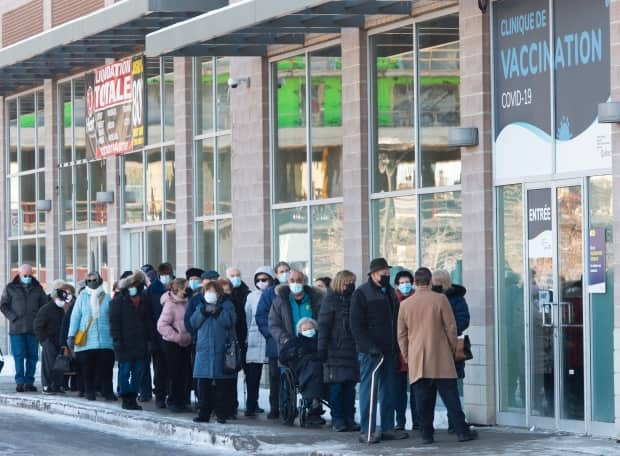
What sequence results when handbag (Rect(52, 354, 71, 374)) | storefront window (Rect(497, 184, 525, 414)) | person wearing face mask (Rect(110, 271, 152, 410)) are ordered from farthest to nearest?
handbag (Rect(52, 354, 71, 374)), person wearing face mask (Rect(110, 271, 152, 410)), storefront window (Rect(497, 184, 525, 414))

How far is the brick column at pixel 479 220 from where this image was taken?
17.5 m

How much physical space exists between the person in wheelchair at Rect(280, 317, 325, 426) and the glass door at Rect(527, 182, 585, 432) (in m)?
2.30

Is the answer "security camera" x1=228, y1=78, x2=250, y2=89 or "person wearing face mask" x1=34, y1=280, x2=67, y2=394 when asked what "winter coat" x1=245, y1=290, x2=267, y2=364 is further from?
"security camera" x1=228, y1=78, x2=250, y2=89

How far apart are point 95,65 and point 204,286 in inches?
467

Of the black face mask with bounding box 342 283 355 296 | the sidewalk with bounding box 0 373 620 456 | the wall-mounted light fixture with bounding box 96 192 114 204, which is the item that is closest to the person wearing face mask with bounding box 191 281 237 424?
the sidewalk with bounding box 0 373 620 456

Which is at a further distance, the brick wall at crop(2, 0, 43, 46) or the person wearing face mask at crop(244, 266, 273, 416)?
the brick wall at crop(2, 0, 43, 46)

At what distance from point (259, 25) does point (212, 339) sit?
423cm

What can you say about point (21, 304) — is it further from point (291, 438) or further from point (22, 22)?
point (22, 22)

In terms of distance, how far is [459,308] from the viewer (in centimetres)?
1662

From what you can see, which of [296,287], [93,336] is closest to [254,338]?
[296,287]

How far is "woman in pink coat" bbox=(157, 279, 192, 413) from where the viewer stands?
63.1 ft

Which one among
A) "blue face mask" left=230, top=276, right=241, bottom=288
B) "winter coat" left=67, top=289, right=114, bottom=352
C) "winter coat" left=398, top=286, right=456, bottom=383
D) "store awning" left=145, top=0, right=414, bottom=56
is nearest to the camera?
"winter coat" left=398, top=286, right=456, bottom=383

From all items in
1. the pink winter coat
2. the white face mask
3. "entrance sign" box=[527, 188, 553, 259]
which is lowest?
the pink winter coat

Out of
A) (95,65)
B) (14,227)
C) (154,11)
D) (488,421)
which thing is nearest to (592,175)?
(488,421)
